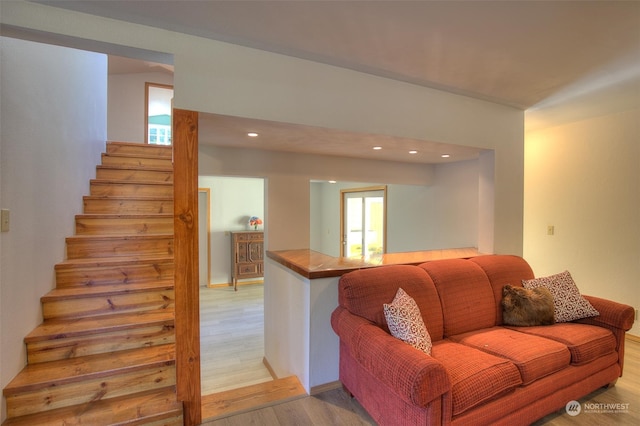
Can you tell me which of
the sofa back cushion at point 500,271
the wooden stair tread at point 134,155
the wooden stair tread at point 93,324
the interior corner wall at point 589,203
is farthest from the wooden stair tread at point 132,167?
the interior corner wall at point 589,203

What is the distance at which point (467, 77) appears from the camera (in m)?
2.34

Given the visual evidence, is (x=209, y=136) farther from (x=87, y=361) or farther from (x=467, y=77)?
(x=467, y=77)

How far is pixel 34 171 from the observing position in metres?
2.00

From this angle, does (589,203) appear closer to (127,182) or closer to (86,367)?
(86,367)

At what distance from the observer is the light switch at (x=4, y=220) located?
163cm

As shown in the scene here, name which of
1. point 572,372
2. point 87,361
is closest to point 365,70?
point 572,372

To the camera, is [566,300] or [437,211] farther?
[437,211]

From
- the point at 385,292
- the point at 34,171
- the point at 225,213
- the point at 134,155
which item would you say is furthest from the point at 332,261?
the point at 225,213

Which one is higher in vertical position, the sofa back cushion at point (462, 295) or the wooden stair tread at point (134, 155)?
the wooden stair tread at point (134, 155)

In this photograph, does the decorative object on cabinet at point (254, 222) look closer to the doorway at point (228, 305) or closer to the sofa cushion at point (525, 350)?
the doorway at point (228, 305)

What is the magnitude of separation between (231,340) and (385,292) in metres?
2.63

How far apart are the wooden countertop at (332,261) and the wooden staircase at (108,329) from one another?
97 cm

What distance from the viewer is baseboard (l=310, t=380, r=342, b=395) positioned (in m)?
2.19

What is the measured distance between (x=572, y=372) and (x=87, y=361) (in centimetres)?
314
